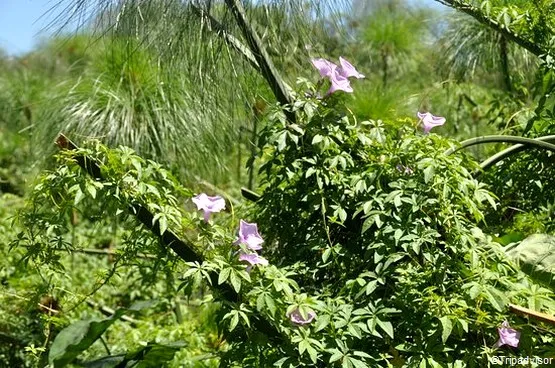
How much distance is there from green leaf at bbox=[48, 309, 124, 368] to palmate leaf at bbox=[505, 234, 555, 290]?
967 millimetres

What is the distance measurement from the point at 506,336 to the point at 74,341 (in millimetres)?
1041

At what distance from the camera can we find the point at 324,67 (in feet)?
5.96

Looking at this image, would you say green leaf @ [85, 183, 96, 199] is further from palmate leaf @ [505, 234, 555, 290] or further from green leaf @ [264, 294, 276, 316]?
palmate leaf @ [505, 234, 555, 290]

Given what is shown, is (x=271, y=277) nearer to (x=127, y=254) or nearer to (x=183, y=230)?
(x=183, y=230)

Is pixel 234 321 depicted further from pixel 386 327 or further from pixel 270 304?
pixel 386 327

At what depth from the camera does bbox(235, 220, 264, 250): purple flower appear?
1.65m

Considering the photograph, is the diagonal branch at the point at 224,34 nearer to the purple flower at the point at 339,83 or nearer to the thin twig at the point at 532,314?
the purple flower at the point at 339,83

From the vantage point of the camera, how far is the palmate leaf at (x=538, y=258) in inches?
73.0

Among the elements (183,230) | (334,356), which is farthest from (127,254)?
(334,356)

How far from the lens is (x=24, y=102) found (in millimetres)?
5211

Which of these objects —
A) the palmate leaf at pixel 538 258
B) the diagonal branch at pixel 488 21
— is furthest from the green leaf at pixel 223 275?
the diagonal branch at pixel 488 21

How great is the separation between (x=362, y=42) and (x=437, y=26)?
52cm

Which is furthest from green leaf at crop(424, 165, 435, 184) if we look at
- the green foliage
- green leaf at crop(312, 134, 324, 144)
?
green leaf at crop(312, 134, 324, 144)

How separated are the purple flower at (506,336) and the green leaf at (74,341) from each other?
955 millimetres
